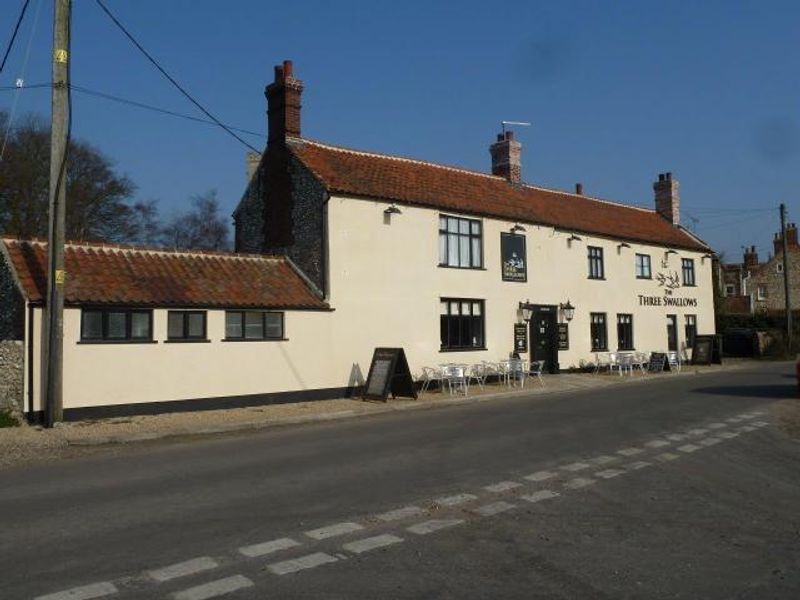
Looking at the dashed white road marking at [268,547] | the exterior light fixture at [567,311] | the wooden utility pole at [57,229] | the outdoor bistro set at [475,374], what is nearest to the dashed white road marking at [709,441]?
the dashed white road marking at [268,547]

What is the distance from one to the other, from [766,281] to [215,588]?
7587 cm

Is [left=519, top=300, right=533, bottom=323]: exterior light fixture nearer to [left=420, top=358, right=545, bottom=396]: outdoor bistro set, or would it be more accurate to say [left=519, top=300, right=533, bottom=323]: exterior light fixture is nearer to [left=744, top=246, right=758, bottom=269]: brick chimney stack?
[left=420, top=358, right=545, bottom=396]: outdoor bistro set

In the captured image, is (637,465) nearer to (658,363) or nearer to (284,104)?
(284,104)

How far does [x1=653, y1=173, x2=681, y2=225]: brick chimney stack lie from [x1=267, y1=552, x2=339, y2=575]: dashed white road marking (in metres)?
34.6

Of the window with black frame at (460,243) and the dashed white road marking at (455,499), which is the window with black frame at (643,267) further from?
the dashed white road marking at (455,499)

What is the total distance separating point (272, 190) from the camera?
73.0 feet

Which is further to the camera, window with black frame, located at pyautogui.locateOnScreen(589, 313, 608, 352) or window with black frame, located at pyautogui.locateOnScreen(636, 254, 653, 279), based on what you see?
window with black frame, located at pyautogui.locateOnScreen(636, 254, 653, 279)

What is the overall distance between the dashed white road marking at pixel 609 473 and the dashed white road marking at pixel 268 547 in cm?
442

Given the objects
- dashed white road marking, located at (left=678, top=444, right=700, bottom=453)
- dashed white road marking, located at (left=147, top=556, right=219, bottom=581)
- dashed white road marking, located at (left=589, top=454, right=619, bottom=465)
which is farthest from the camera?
dashed white road marking, located at (left=678, top=444, right=700, bottom=453)

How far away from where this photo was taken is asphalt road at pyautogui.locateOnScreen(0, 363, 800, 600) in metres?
5.18

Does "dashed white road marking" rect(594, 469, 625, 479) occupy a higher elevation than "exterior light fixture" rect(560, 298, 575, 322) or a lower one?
lower

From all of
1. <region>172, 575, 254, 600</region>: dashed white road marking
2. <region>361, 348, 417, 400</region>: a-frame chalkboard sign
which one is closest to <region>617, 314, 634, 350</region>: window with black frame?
<region>361, 348, 417, 400</region>: a-frame chalkboard sign

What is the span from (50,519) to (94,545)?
1234 millimetres

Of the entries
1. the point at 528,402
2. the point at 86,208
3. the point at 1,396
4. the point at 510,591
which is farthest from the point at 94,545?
the point at 86,208
